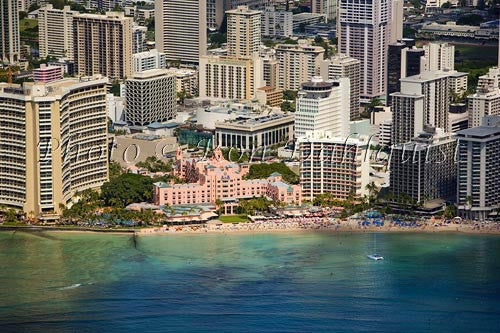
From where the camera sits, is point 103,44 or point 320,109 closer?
point 320,109

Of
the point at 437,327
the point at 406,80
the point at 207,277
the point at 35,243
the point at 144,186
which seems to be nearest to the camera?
the point at 437,327

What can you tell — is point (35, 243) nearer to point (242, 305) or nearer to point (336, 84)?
point (242, 305)

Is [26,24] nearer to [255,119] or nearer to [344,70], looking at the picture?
[344,70]

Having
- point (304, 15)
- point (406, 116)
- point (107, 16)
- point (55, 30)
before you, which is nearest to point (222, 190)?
point (406, 116)

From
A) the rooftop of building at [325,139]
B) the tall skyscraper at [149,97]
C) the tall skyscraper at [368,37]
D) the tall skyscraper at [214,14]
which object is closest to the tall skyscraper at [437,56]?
A: the tall skyscraper at [368,37]

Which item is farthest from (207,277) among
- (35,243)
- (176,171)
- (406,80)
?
(406,80)

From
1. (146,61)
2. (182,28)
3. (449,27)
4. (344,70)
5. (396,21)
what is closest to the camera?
(344,70)
